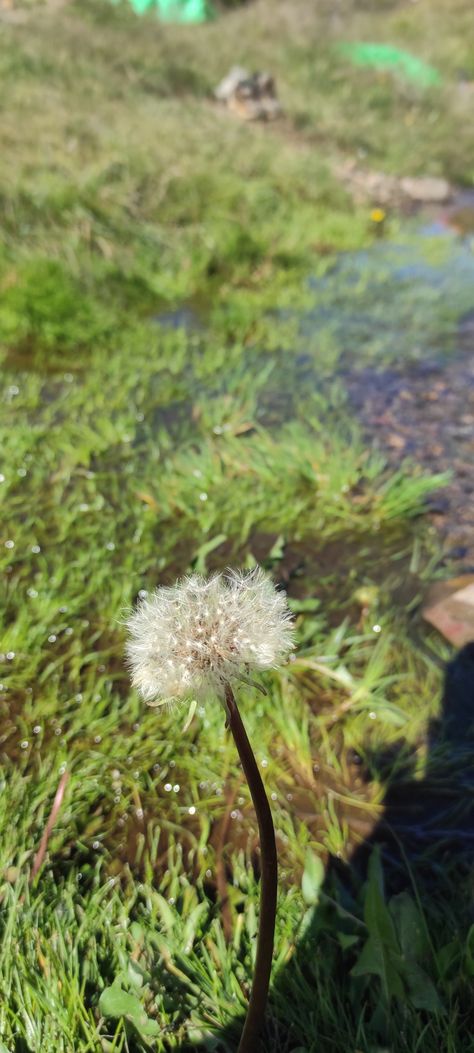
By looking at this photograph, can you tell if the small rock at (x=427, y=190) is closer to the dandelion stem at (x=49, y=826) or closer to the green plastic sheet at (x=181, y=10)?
the dandelion stem at (x=49, y=826)

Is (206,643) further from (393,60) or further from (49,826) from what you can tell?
(393,60)

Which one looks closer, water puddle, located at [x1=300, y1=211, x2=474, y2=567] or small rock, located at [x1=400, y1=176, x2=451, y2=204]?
water puddle, located at [x1=300, y1=211, x2=474, y2=567]

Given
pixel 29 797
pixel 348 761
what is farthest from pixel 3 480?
pixel 348 761

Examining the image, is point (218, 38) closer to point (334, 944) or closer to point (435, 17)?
point (435, 17)

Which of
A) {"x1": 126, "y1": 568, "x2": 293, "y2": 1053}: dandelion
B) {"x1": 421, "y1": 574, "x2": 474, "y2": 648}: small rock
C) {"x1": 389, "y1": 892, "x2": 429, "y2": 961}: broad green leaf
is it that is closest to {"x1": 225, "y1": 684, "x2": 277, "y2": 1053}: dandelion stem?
{"x1": 126, "y1": 568, "x2": 293, "y2": 1053}: dandelion

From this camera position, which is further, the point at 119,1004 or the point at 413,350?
the point at 413,350

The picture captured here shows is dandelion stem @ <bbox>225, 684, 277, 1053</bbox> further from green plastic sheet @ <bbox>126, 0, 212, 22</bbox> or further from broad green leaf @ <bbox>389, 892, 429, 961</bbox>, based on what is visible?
green plastic sheet @ <bbox>126, 0, 212, 22</bbox>

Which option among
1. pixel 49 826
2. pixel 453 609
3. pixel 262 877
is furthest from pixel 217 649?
pixel 453 609
